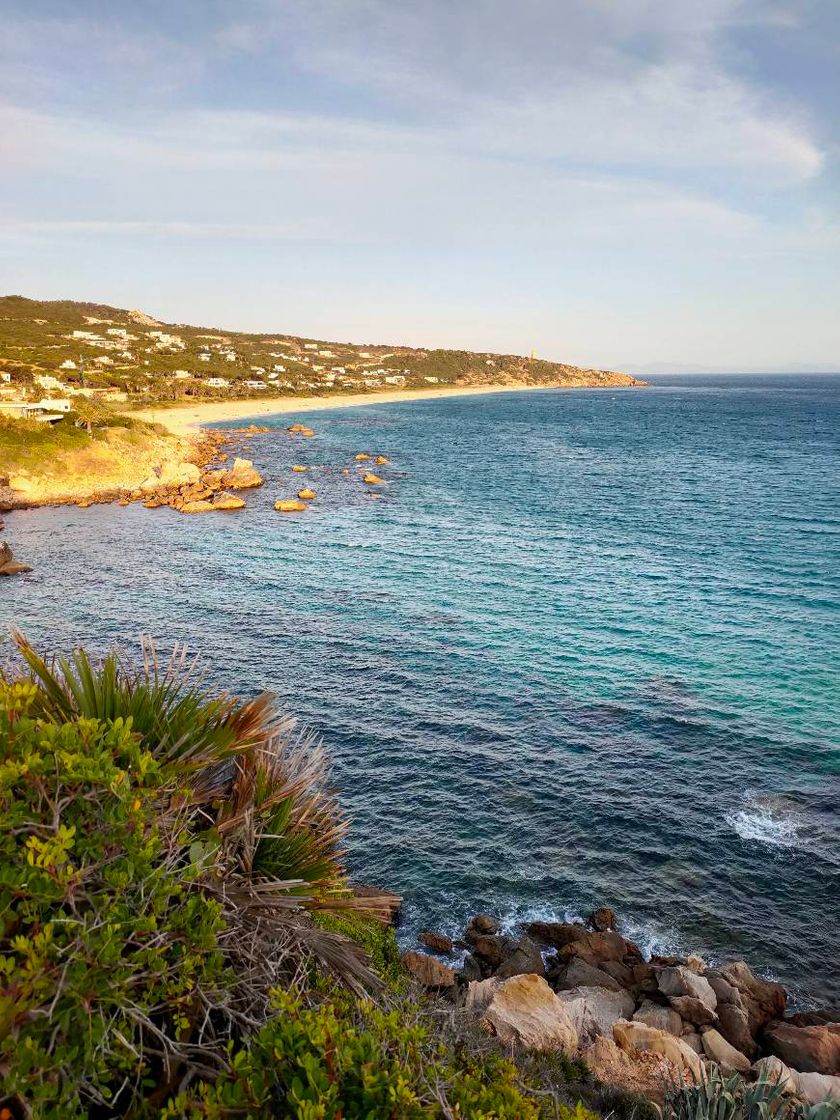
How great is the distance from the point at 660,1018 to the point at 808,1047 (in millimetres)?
2350

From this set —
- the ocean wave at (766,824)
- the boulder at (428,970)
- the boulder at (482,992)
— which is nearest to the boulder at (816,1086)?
the boulder at (482,992)

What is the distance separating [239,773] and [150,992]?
8.03ft

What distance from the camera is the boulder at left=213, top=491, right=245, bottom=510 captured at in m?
57.5

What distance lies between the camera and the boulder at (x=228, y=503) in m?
57.5

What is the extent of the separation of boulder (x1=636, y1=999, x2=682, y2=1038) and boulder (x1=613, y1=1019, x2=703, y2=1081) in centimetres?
95

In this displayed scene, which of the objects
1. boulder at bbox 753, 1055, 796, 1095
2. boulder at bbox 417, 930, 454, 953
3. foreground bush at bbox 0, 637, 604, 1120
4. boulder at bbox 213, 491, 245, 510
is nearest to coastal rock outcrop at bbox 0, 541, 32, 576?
boulder at bbox 213, 491, 245, 510

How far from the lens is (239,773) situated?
6355 mm

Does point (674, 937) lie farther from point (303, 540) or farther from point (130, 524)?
point (130, 524)

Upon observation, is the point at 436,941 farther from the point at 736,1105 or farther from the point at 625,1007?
the point at 736,1105

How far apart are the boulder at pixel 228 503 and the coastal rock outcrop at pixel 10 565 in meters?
18.7

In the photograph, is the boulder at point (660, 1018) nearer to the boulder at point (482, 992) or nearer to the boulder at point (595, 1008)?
the boulder at point (595, 1008)

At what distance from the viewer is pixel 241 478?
214 ft

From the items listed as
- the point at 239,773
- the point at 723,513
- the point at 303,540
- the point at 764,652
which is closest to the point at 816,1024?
the point at 239,773

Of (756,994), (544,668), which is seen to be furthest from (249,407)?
(756,994)
